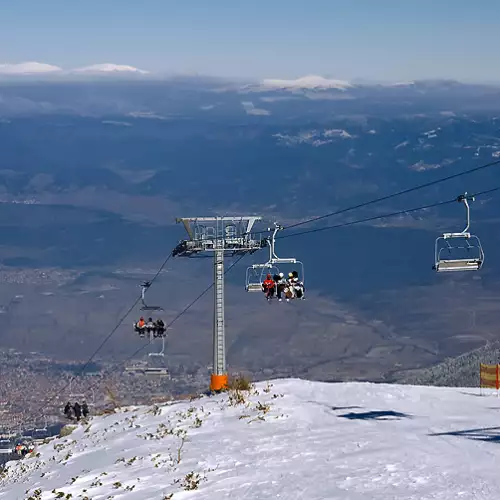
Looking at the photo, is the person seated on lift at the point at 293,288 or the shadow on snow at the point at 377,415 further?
the person seated on lift at the point at 293,288

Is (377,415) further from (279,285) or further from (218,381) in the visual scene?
(218,381)

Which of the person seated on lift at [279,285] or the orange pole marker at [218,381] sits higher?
the person seated on lift at [279,285]

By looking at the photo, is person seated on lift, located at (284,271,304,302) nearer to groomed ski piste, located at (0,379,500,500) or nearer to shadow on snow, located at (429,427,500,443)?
groomed ski piste, located at (0,379,500,500)

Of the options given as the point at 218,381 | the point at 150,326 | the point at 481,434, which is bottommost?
the point at 218,381

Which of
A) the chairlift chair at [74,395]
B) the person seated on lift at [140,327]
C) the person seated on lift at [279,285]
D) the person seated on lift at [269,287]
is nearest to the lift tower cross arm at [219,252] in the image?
the person seated on lift at [140,327]

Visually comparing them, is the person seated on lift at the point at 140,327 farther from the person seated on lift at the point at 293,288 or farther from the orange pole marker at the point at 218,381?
the person seated on lift at the point at 293,288

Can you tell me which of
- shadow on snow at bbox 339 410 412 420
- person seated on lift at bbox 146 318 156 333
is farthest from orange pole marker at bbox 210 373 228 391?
shadow on snow at bbox 339 410 412 420

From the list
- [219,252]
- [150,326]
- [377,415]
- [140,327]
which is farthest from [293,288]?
[140,327]

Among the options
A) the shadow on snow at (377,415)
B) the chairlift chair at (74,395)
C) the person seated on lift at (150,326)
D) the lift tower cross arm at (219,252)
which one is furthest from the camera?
the chairlift chair at (74,395)

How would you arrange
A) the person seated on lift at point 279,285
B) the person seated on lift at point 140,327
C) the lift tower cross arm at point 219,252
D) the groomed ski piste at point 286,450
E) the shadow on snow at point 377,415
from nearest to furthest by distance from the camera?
the groomed ski piste at point 286,450 < the shadow on snow at point 377,415 < the person seated on lift at point 279,285 < the lift tower cross arm at point 219,252 < the person seated on lift at point 140,327

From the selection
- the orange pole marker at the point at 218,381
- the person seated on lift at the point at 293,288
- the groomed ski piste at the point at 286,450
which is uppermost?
the person seated on lift at the point at 293,288
